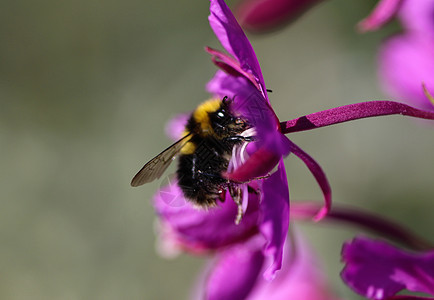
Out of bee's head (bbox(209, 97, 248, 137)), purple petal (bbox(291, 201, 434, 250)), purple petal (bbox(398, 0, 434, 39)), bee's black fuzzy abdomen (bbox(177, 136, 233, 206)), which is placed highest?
bee's head (bbox(209, 97, 248, 137))

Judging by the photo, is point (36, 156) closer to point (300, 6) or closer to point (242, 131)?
point (300, 6)

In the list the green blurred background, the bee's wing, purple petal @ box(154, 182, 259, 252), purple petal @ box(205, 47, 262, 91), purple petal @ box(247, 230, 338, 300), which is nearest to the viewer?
purple petal @ box(205, 47, 262, 91)

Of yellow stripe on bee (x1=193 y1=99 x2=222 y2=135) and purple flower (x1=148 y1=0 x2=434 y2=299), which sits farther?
yellow stripe on bee (x1=193 y1=99 x2=222 y2=135)

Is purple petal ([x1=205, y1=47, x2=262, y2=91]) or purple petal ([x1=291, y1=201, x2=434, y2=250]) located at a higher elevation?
purple petal ([x1=205, y1=47, x2=262, y2=91])

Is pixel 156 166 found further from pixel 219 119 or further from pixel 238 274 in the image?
pixel 238 274

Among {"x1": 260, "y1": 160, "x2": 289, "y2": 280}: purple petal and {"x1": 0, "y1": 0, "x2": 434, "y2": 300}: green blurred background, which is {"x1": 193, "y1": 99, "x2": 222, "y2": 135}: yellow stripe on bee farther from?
{"x1": 0, "y1": 0, "x2": 434, "y2": 300}: green blurred background

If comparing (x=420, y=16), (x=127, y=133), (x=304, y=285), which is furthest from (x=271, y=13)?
(x=127, y=133)

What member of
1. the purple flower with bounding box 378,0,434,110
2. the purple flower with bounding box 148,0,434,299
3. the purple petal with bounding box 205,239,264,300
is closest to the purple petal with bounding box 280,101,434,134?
the purple flower with bounding box 148,0,434,299
